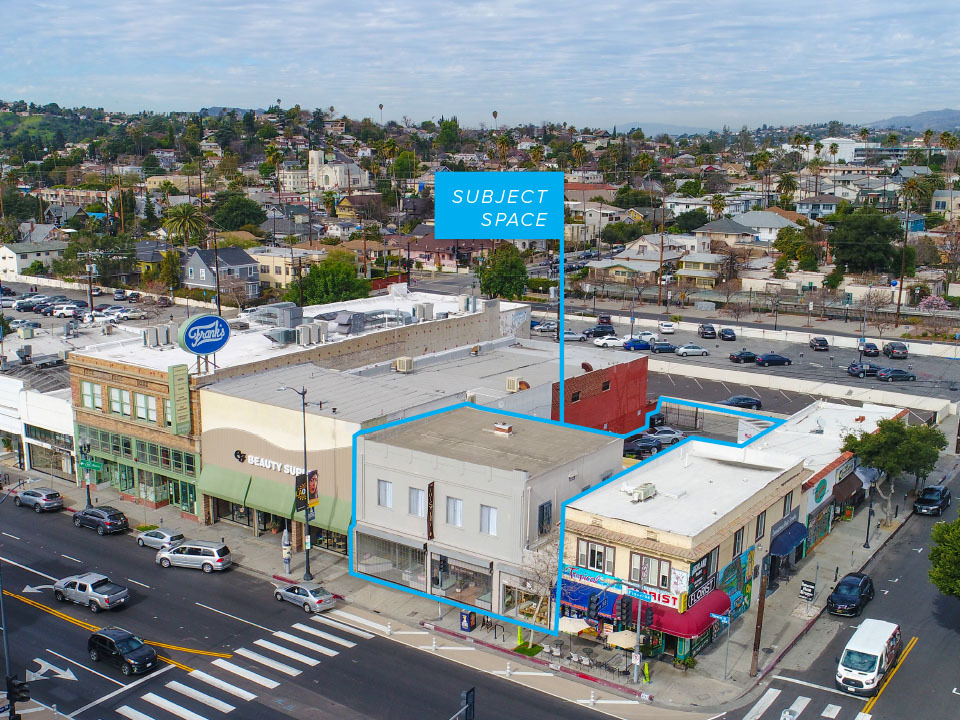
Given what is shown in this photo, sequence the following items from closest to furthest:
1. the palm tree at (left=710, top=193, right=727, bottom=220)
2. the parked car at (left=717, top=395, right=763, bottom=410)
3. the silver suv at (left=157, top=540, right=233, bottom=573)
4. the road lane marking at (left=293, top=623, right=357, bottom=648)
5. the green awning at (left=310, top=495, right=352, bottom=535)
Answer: the road lane marking at (left=293, top=623, right=357, bottom=648), the green awning at (left=310, top=495, right=352, bottom=535), the silver suv at (left=157, top=540, right=233, bottom=573), the parked car at (left=717, top=395, right=763, bottom=410), the palm tree at (left=710, top=193, right=727, bottom=220)

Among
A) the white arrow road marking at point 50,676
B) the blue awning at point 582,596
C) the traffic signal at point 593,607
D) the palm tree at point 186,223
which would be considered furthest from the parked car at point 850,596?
the palm tree at point 186,223

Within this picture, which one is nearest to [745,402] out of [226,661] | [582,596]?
[582,596]

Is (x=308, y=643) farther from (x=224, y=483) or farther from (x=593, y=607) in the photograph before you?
(x=224, y=483)

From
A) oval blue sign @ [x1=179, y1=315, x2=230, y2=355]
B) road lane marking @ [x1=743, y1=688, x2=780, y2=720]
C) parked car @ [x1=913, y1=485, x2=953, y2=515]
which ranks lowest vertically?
road lane marking @ [x1=743, y1=688, x2=780, y2=720]

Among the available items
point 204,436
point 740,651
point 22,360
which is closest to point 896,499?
point 740,651

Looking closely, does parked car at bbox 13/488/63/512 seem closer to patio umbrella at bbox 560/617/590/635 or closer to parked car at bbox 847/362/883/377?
patio umbrella at bbox 560/617/590/635

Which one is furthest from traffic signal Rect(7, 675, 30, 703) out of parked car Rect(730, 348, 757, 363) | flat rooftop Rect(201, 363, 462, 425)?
parked car Rect(730, 348, 757, 363)

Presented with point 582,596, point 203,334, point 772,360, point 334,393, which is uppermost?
point 203,334
